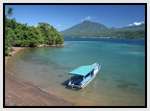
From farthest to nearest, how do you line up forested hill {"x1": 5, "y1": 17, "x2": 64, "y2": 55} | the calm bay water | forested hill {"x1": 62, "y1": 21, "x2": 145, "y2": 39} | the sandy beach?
forested hill {"x1": 5, "y1": 17, "x2": 64, "y2": 55} → forested hill {"x1": 62, "y1": 21, "x2": 145, "y2": 39} → the calm bay water → the sandy beach

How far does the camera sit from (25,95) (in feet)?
15.1

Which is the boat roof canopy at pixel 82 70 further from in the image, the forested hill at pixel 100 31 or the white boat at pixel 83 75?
the forested hill at pixel 100 31

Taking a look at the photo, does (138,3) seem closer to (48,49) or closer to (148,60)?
(148,60)

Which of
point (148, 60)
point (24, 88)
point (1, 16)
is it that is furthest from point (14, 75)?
point (148, 60)

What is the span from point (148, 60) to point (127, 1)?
0.79 meters

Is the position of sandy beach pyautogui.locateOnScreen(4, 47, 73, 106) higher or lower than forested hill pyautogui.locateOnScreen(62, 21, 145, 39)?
lower

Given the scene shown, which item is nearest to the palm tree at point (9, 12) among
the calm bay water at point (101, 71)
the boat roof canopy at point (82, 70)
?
the calm bay water at point (101, 71)

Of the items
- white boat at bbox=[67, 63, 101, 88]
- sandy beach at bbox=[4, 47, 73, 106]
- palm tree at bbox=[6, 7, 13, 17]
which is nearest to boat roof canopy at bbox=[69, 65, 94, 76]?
white boat at bbox=[67, 63, 101, 88]

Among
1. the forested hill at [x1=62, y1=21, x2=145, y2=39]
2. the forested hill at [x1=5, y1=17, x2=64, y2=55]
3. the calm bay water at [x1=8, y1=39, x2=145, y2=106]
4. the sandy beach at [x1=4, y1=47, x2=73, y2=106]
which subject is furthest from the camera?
the forested hill at [x1=5, y1=17, x2=64, y2=55]

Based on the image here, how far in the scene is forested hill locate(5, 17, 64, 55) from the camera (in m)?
4.89

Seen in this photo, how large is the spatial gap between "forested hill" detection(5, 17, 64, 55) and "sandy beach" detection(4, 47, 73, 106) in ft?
1.69

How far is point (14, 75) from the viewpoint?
4840 mm

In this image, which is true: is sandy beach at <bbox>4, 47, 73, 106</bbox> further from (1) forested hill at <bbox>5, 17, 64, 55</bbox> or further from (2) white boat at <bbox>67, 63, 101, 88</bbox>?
(1) forested hill at <bbox>5, 17, 64, 55</bbox>

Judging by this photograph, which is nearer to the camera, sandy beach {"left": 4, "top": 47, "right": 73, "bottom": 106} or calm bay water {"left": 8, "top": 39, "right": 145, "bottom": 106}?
sandy beach {"left": 4, "top": 47, "right": 73, "bottom": 106}
